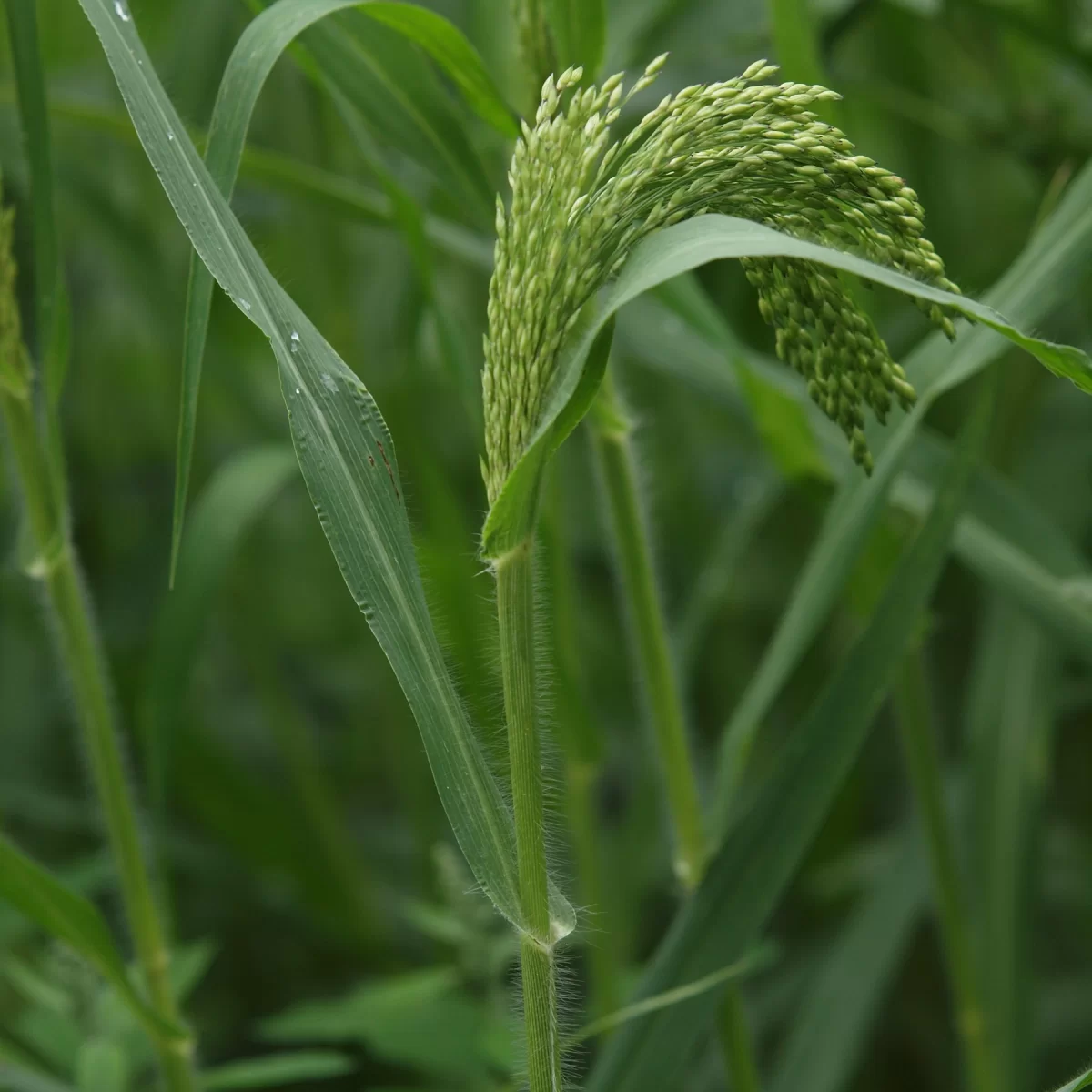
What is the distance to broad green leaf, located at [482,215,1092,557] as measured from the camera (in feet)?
1.50

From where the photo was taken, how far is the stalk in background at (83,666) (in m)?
0.80

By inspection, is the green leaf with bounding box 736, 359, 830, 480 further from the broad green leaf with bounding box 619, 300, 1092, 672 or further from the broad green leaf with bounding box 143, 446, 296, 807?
the broad green leaf with bounding box 143, 446, 296, 807

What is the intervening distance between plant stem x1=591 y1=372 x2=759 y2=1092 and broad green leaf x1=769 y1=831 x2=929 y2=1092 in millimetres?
280

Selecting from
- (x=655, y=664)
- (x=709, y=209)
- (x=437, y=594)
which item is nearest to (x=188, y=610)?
(x=437, y=594)

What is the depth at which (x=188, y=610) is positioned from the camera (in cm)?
108

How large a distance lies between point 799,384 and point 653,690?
368 millimetres

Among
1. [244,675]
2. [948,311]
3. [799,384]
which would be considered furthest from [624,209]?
[244,675]

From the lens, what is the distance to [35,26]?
27.9 inches

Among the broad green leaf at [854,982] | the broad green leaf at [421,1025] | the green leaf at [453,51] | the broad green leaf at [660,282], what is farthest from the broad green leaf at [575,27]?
the broad green leaf at [854,982]

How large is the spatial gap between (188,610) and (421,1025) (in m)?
0.40

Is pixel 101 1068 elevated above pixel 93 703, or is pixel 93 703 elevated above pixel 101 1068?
pixel 93 703

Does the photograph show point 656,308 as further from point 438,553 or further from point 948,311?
point 948,311

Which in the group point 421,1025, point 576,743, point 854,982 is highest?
point 576,743

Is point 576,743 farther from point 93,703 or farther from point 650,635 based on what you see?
point 93,703
